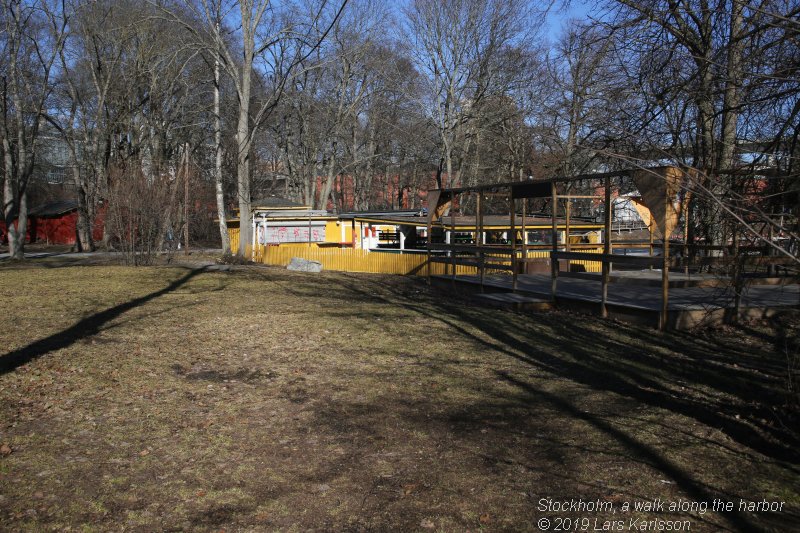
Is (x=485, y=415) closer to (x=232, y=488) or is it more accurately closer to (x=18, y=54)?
(x=232, y=488)

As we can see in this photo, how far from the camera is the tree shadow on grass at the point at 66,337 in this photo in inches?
266

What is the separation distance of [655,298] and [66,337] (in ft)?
30.5

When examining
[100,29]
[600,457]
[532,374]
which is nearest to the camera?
[600,457]

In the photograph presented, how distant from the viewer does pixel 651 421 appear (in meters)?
5.51

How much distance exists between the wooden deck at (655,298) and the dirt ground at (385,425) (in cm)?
32

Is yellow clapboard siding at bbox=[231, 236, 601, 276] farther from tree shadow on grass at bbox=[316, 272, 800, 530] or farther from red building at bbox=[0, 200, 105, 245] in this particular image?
red building at bbox=[0, 200, 105, 245]

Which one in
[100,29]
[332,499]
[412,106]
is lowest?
[332,499]

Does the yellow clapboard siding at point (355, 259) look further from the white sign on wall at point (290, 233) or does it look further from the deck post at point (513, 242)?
the deck post at point (513, 242)

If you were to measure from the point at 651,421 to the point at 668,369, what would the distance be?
7.47ft

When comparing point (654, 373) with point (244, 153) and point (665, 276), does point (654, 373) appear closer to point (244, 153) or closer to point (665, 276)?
point (665, 276)

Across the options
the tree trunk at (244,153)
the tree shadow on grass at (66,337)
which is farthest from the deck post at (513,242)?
the tree trunk at (244,153)

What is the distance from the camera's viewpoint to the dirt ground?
391 centimetres

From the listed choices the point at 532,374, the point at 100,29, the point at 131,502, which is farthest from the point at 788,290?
the point at 100,29

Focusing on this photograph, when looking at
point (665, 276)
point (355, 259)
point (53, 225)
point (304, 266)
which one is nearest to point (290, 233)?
point (355, 259)
